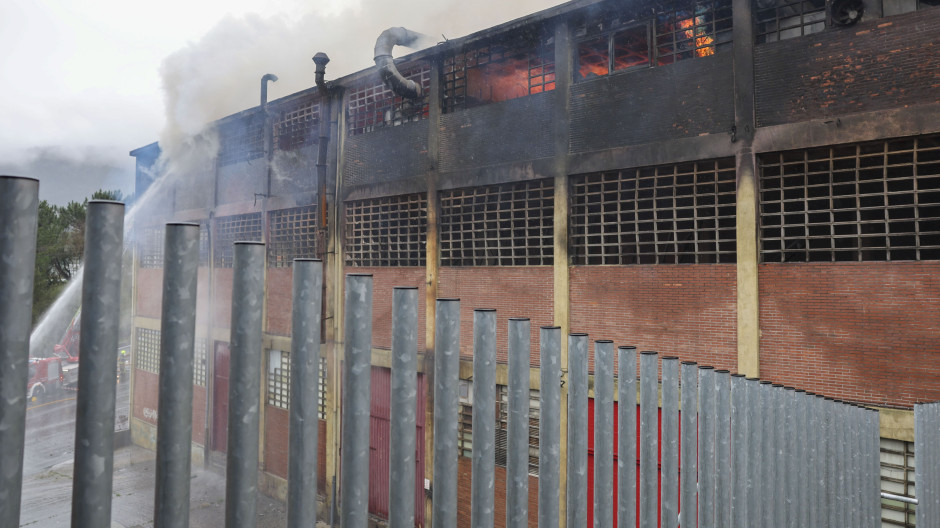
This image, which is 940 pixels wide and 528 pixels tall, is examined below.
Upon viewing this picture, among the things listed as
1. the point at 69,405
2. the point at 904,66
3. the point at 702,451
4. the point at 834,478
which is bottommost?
the point at 69,405

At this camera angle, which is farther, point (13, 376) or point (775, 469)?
point (775, 469)

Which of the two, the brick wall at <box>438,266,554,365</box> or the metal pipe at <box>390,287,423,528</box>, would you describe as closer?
the metal pipe at <box>390,287,423,528</box>

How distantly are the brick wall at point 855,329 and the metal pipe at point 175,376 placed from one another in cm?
899

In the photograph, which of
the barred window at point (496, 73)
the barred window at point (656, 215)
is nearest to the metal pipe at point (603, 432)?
the barred window at point (656, 215)

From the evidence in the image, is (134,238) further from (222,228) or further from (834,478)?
(834,478)

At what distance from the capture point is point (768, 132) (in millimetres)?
8445

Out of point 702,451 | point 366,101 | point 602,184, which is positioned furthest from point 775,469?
point 366,101

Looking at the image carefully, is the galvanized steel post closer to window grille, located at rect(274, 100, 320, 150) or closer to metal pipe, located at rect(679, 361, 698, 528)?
metal pipe, located at rect(679, 361, 698, 528)

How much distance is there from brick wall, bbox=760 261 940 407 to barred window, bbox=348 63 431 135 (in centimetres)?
837

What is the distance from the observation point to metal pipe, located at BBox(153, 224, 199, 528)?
3.90 feet

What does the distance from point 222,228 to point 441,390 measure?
1770 centimetres

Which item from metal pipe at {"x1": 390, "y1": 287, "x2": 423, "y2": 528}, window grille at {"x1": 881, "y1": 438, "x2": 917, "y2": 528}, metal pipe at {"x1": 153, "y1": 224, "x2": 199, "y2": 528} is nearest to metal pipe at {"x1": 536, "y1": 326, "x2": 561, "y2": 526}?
metal pipe at {"x1": 390, "y1": 287, "x2": 423, "y2": 528}

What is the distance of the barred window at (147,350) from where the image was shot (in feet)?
63.5

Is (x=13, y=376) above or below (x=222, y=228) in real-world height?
below
